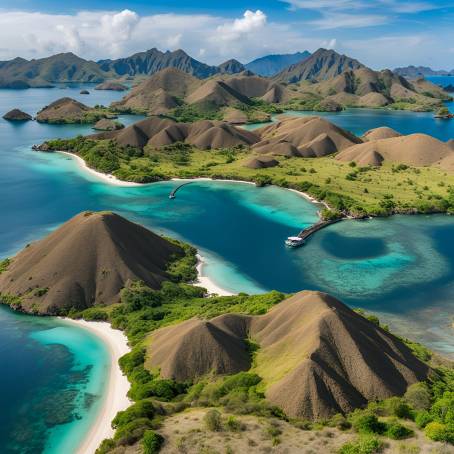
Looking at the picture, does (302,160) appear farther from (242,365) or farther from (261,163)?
(242,365)

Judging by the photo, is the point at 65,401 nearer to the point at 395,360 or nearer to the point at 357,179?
the point at 395,360

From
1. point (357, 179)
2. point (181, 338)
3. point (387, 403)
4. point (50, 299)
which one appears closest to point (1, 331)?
point (50, 299)

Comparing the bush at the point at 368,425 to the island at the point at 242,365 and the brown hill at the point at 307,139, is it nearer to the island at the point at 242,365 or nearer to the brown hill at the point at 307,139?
the island at the point at 242,365

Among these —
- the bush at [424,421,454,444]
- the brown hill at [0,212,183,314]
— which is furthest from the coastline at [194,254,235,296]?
the bush at [424,421,454,444]

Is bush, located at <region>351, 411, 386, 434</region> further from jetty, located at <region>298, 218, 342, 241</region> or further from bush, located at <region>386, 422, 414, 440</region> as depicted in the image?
jetty, located at <region>298, 218, 342, 241</region>

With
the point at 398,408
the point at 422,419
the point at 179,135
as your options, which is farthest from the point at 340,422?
the point at 179,135

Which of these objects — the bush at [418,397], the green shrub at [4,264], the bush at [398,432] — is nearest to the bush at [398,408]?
the bush at [418,397]
